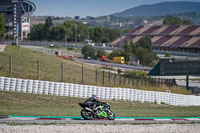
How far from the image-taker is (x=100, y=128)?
51.4 feet

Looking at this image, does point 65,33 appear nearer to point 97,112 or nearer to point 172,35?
point 172,35

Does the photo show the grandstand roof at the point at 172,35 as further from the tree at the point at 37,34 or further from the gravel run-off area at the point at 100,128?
the gravel run-off area at the point at 100,128

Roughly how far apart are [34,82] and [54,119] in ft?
30.9

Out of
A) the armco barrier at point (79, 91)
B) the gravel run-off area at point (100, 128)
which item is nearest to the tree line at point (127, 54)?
the armco barrier at point (79, 91)

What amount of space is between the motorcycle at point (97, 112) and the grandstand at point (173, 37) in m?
96.8

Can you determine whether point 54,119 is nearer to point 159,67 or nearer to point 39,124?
point 39,124

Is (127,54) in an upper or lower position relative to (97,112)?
upper

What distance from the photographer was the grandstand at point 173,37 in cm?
12176

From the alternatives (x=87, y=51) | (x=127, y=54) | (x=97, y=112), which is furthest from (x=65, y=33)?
(x=97, y=112)

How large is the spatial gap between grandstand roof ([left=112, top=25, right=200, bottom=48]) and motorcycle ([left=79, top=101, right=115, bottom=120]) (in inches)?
4109

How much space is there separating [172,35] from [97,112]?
125m

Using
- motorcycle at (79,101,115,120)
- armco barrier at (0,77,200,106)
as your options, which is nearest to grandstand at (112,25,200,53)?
armco barrier at (0,77,200,106)

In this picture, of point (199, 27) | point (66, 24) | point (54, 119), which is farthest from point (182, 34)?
point (54, 119)

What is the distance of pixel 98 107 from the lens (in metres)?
17.6
